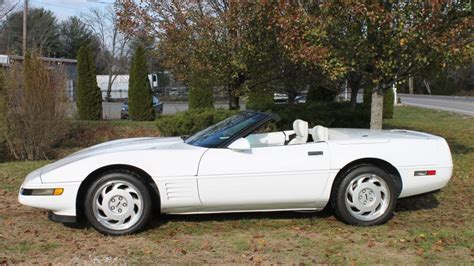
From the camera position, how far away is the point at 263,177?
5305mm

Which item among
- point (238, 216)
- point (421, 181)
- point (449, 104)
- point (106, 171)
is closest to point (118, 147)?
point (106, 171)

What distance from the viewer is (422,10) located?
25.7 feet

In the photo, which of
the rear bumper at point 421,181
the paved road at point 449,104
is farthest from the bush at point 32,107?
the paved road at point 449,104

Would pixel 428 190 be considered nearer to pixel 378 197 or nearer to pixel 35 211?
pixel 378 197

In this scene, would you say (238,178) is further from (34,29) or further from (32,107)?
(34,29)

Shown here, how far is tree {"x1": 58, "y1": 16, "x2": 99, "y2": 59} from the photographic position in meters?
65.5

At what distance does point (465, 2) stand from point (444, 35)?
0.58m

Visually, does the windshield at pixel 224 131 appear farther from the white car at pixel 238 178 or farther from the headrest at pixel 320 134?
the headrest at pixel 320 134

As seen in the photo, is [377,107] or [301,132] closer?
[301,132]

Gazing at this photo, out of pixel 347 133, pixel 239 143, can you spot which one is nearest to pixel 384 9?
pixel 347 133

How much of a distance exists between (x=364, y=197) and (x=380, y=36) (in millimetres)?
3523

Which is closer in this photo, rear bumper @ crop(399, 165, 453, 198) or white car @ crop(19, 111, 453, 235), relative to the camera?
white car @ crop(19, 111, 453, 235)

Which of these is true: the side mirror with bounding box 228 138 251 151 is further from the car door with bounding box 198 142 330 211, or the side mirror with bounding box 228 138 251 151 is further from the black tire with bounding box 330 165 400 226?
the black tire with bounding box 330 165 400 226

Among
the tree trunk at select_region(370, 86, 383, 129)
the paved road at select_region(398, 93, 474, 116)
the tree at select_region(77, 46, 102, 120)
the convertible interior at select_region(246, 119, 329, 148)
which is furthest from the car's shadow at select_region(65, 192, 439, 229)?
the paved road at select_region(398, 93, 474, 116)
